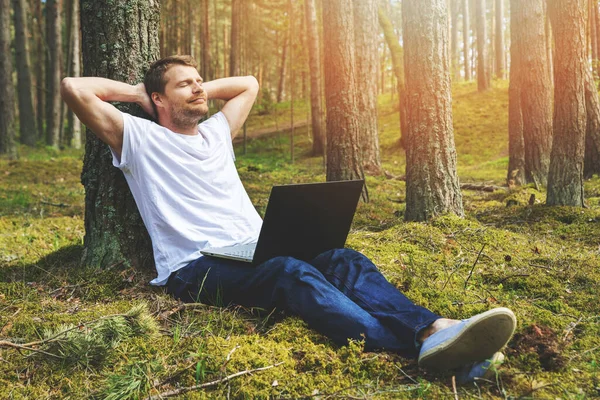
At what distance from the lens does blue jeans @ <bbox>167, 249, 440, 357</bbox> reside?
8.93 feet

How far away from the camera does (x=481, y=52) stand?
21.7 meters

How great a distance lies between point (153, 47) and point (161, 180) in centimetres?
132

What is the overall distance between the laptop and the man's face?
3.40 feet

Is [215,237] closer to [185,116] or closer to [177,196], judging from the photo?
[177,196]

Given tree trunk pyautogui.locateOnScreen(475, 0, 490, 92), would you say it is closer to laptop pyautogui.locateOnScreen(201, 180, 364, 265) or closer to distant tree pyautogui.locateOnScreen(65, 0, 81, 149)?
distant tree pyautogui.locateOnScreen(65, 0, 81, 149)

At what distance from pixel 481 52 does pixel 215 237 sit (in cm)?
2098

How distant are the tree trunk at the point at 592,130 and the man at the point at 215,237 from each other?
736cm

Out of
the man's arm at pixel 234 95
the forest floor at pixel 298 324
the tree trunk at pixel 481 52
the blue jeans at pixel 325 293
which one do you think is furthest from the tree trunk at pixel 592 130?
the tree trunk at pixel 481 52

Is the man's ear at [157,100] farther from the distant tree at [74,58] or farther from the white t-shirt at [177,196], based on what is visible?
the distant tree at [74,58]

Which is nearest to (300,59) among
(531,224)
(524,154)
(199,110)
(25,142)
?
(25,142)

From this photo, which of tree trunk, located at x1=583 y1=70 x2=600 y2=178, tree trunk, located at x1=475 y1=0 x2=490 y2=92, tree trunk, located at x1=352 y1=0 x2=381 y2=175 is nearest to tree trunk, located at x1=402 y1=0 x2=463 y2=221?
A: tree trunk, located at x1=583 y1=70 x2=600 y2=178

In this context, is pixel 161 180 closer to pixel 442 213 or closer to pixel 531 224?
pixel 442 213

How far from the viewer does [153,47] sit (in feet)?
13.8

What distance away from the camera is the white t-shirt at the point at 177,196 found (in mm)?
3490
